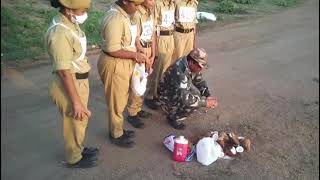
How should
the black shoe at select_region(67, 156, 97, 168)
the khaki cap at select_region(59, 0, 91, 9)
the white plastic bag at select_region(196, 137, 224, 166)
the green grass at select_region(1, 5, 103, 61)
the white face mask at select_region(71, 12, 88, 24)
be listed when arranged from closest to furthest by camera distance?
the khaki cap at select_region(59, 0, 91, 9), the white face mask at select_region(71, 12, 88, 24), the black shoe at select_region(67, 156, 97, 168), the white plastic bag at select_region(196, 137, 224, 166), the green grass at select_region(1, 5, 103, 61)

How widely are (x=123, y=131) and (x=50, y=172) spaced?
39.4 inches

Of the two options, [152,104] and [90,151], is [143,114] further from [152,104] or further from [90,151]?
[90,151]

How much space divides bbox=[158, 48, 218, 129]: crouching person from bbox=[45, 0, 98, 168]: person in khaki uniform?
1.35m

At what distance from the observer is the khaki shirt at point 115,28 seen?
445 cm

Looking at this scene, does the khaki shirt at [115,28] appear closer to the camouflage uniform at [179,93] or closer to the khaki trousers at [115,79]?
the khaki trousers at [115,79]

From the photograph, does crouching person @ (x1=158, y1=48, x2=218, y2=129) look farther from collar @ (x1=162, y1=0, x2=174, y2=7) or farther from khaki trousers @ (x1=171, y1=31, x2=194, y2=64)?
collar @ (x1=162, y1=0, x2=174, y2=7)

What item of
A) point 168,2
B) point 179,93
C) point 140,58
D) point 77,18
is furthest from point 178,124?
point 77,18

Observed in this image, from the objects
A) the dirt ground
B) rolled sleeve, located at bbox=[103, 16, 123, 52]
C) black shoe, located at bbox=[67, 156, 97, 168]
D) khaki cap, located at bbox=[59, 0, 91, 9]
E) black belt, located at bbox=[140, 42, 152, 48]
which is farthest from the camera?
black belt, located at bbox=[140, 42, 152, 48]

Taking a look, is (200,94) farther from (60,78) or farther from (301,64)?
(301,64)

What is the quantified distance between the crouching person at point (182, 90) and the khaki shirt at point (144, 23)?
0.47 metres

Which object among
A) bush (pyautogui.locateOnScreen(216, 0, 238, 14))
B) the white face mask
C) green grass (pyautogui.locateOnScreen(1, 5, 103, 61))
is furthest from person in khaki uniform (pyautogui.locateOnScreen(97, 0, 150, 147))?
bush (pyautogui.locateOnScreen(216, 0, 238, 14))

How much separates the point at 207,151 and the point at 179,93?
2.61 feet

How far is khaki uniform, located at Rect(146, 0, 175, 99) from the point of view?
567 cm

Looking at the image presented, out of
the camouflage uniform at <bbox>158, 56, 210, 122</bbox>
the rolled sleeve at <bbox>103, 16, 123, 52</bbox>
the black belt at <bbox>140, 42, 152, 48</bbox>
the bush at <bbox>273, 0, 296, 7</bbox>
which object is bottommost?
the bush at <bbox>273, 0, 296, 7</bbox>
